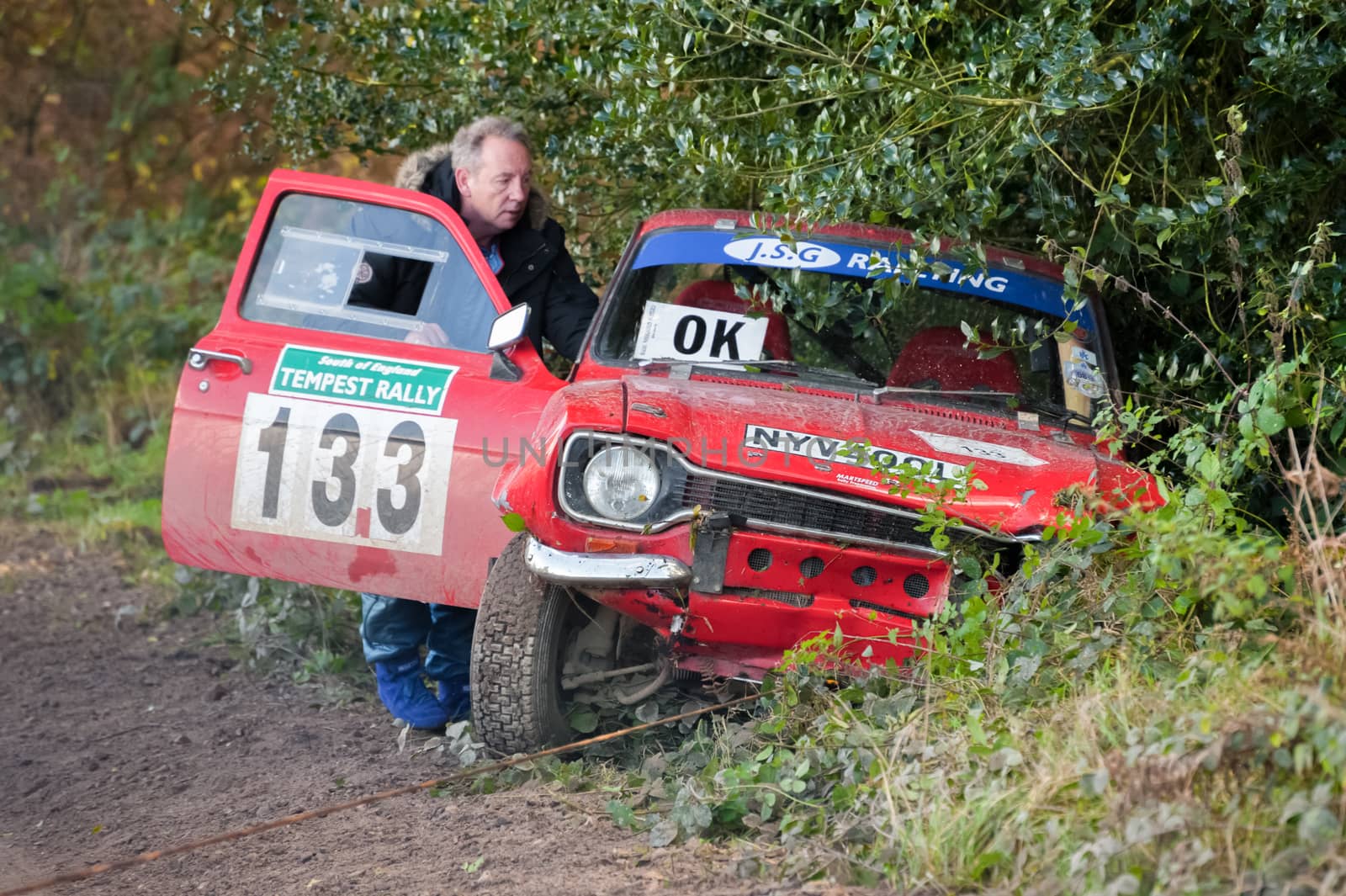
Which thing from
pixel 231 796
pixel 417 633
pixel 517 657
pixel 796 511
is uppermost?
pixel 796 511

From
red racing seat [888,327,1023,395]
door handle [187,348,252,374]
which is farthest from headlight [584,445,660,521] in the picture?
door handle [187,348,252,374]

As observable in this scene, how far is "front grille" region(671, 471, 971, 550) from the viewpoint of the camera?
362 centimetres

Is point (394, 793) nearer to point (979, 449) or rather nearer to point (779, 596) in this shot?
point (779, 596)

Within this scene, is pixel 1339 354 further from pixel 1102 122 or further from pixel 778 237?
pixel 778 237

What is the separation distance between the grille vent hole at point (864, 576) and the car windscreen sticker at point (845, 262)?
3.96ft

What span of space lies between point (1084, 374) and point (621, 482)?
5.99ft

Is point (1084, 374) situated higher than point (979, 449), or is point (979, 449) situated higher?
point (1084, 374)

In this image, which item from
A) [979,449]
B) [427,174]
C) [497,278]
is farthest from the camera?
[427,174]

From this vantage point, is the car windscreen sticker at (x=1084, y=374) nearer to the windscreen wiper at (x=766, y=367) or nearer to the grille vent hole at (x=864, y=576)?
the windscreen wiper at (x=766, y=367)

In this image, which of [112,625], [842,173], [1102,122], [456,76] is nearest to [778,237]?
[842,173]

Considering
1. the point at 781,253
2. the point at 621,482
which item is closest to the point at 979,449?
the point at 621,482

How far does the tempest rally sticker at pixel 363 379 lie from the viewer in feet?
14.8

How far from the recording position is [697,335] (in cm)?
474

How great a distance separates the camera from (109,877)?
11.9ft
